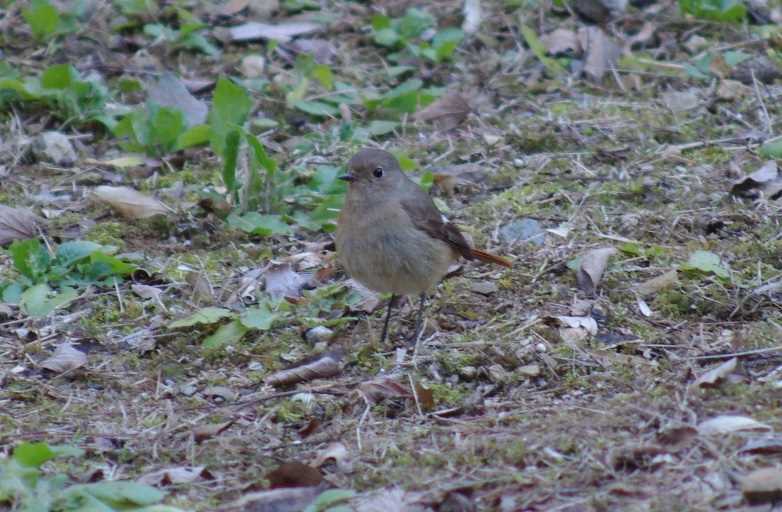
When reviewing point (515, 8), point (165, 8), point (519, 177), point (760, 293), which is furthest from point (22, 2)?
point (760, 293)

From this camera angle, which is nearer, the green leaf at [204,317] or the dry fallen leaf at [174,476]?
the dry fallen leaf at [174,476]

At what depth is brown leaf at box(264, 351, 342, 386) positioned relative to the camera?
5176 mm

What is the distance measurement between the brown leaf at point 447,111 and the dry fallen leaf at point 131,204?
6.46 ft

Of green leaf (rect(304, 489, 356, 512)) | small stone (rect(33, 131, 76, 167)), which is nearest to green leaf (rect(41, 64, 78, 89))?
small stone (rect(33, 131, 76, 167))

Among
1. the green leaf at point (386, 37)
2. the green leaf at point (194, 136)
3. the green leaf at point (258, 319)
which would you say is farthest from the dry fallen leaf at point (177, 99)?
the green leaf at point (258, 319)

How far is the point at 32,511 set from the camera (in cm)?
383

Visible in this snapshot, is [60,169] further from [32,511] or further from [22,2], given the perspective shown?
[32,511]

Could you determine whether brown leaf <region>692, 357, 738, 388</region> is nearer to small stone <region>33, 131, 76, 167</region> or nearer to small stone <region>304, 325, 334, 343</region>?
small stone <region>304, 325, 334, 343</region>

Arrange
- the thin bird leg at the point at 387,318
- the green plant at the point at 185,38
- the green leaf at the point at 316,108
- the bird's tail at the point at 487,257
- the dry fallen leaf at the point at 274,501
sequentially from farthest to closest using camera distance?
1. the green plant at the point at 185,38
2. the green leaf at the point at 316,108
3. the bird's tail at the point at 487,257
4. the thin bird leg at the point at 387,318
5. the dry fallen leaf at the point at 274,501

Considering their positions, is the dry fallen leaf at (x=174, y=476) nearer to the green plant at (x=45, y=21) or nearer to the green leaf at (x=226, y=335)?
the green leaf at (x=226, y=335)

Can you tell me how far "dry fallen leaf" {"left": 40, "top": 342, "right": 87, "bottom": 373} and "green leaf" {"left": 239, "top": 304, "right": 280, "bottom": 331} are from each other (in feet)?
2.28

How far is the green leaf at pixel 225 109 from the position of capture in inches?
265

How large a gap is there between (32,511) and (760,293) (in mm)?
3306

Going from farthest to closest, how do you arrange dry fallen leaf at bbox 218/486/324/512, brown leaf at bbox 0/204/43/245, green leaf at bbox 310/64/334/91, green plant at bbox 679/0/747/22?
green plant at bbox 679/0/747/22 < green leaf at bbox 310/64/334/91 < brown leaf at bbox 0/204/43/245 < dry fallen leaf at bbox 218/486/324/512
